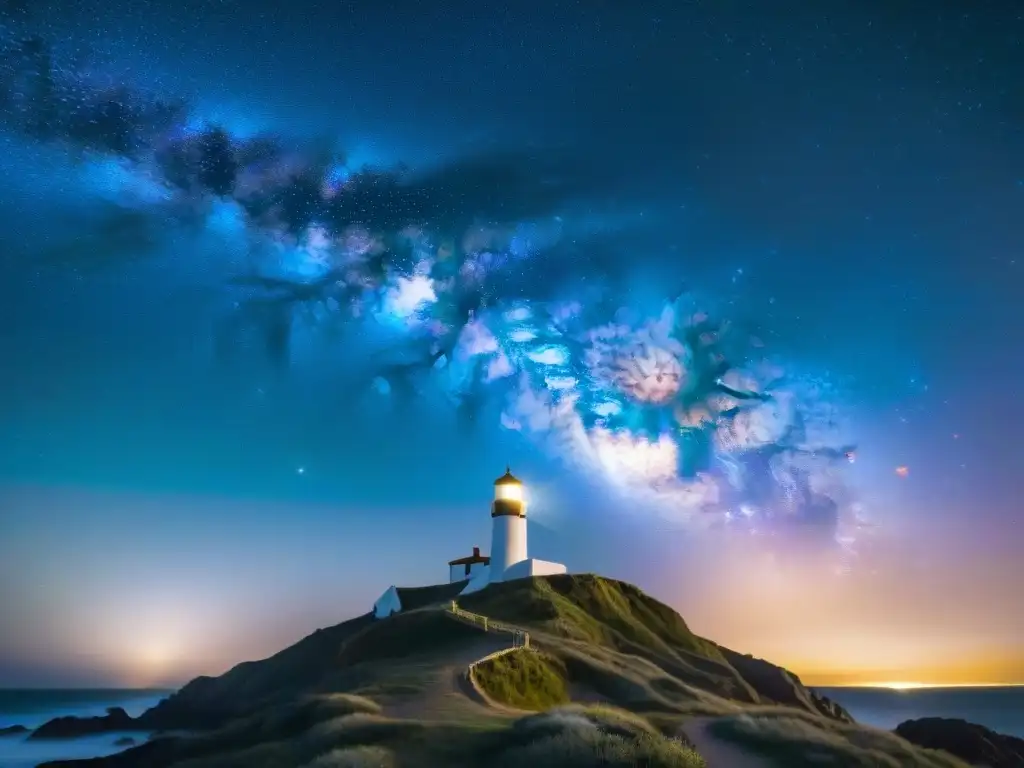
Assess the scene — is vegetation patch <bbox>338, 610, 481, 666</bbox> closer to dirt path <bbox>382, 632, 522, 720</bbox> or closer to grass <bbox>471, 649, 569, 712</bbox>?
dirt path <bbox>382, 632, 522, 720</bbox>

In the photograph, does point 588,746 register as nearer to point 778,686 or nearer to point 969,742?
point 778,686

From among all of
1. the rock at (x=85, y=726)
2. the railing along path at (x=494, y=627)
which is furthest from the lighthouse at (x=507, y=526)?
the rock at (x=85, y=726)

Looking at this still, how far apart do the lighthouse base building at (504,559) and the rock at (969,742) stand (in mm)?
30056

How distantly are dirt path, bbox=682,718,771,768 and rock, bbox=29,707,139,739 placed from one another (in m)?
65.0

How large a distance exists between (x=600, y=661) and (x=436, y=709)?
53.4ft

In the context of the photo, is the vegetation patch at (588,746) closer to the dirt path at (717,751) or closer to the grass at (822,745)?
the dirt path at (717,751)

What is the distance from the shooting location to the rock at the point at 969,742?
5812 centimetres

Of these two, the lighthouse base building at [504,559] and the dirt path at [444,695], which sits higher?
the lighthouse base building at [504,559]

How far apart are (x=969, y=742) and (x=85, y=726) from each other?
259 ft

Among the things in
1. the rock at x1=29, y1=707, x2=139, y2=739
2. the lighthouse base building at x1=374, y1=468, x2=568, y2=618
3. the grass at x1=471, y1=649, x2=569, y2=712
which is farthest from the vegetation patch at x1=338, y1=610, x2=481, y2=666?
the rock at x1=29, y1=707, x2=139, y2=739

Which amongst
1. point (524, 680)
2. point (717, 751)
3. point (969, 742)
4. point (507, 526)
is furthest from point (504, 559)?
point (717, 751)

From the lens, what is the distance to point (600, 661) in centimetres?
4666

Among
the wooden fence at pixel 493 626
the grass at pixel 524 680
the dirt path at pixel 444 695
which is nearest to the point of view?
the dirt path at pixel 444 695

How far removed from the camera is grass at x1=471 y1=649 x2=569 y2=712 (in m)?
38.4
